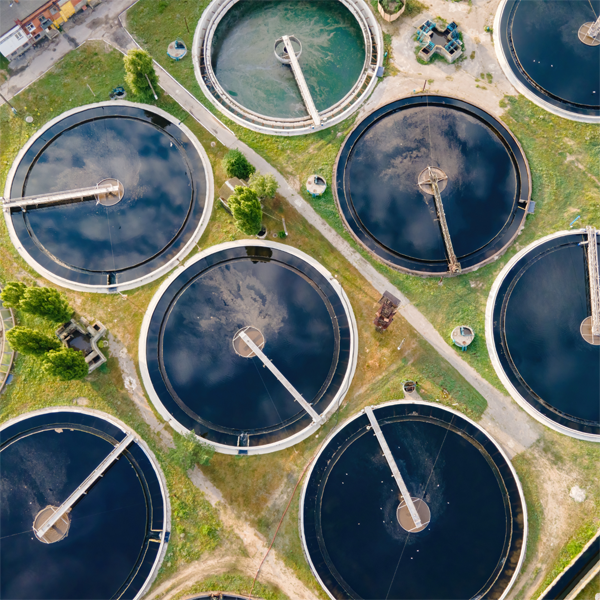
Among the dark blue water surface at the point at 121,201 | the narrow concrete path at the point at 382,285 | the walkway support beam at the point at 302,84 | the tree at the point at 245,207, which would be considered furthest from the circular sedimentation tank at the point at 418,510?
the walkway support beam at the point at 302,84

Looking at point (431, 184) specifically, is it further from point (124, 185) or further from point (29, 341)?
point (29, 341)

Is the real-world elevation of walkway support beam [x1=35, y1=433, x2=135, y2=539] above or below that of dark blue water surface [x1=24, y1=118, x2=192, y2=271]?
below

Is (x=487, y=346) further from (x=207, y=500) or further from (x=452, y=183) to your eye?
(x=207, y=500)

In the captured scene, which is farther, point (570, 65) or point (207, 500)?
point (570, 65)

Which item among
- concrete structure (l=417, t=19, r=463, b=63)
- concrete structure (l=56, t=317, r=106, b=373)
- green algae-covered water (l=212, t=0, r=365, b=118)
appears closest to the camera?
concrete structure (l=56, t=317, r=106, b=373)

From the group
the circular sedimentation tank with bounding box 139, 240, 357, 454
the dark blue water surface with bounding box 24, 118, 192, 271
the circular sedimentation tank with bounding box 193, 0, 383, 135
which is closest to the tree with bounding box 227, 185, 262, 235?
the circular sedimentation tank with bounding box 139, 240, 357, 454

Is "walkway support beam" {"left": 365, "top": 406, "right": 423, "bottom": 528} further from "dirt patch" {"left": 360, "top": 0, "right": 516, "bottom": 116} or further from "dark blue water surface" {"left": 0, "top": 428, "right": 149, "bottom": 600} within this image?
"dirt patch" {"left": 360, "top": 0, "right": 516, "bottom": 116}

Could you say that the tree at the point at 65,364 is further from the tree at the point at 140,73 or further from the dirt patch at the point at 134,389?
the tree at the point at 140,73

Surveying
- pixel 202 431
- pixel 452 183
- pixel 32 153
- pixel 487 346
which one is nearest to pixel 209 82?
pixel 32 153
